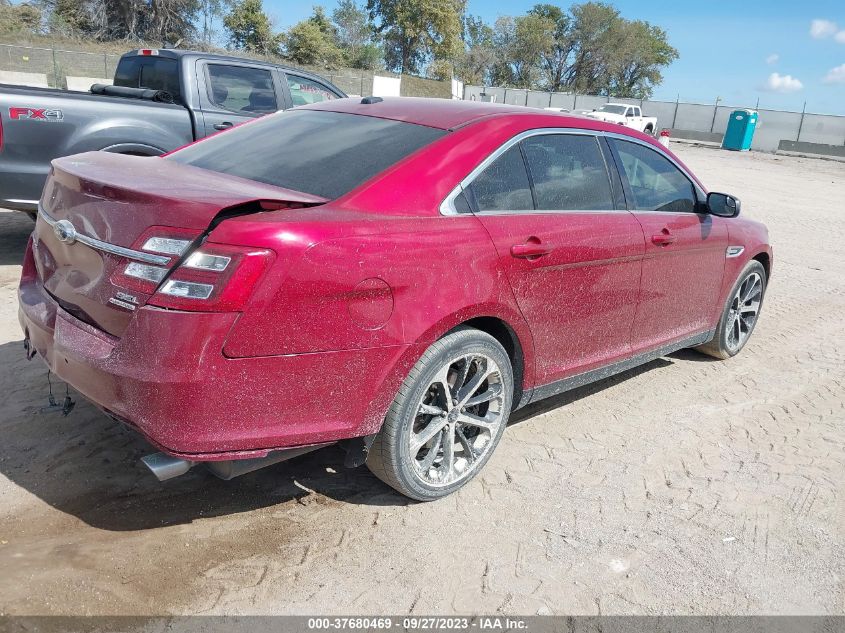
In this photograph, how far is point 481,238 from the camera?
308 cm

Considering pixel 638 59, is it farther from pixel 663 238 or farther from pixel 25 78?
pixel 663 238

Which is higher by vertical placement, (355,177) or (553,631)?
(355,177)

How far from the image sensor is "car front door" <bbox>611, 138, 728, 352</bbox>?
4094 millimetres

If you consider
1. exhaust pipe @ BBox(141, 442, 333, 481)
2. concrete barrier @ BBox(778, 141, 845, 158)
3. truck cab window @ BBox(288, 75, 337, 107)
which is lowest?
concrete barrier @ BBox(778, 141, 845, 158)

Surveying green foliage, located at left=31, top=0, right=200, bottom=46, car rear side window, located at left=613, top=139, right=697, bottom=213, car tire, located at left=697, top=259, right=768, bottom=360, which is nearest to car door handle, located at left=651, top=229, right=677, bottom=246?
car rear side window, located at left=613, top=139, right=697, bottom=213

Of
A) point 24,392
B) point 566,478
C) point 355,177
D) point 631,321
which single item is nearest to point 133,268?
point 355,177

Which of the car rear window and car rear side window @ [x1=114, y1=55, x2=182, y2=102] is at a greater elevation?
car rear side window @ [x1=114, y1=55, x2=182, y2=102]

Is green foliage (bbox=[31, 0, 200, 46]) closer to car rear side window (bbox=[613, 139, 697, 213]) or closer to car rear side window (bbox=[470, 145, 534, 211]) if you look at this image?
car rear side window (bbox=[613, 139, 697, 213])

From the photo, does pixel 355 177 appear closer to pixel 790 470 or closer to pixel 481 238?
pixel 481 238

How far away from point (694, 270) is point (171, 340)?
3.35 meters

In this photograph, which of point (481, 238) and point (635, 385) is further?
point (635, 385)

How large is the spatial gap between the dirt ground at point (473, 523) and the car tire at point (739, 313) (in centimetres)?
83

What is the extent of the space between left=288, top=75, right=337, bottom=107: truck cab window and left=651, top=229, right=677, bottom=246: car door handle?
181 inches

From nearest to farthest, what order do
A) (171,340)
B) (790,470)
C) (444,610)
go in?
(171,340) < (444,610) < (790,470)
